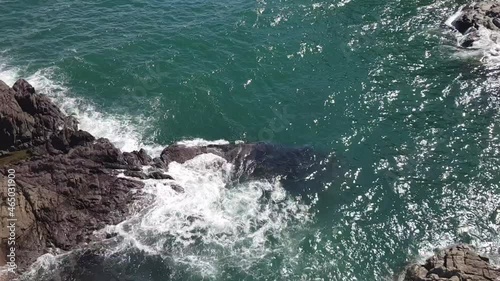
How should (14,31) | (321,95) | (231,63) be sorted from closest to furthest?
(321,95)
(231,63)
(14,31)

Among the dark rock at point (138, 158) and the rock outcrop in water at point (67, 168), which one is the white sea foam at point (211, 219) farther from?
the dark rock at point (138, 158)

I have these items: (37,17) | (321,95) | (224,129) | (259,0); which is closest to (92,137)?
(224,129)

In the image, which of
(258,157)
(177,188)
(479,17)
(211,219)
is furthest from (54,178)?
(479,17)

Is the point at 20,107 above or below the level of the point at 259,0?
below

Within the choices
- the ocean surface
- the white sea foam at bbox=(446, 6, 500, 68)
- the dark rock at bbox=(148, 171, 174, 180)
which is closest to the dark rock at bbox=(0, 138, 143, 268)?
the dark rock at bbox=(148, 171, 174, 180)

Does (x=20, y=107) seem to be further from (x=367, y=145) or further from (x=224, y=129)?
(x=367, y=145)

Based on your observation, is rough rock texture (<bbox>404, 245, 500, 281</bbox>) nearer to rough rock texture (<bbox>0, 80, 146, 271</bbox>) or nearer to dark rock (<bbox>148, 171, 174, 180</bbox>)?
dark rock (<bbox>148, 171, 174, 180</bbox>)

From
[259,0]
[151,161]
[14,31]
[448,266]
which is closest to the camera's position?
[448,266]

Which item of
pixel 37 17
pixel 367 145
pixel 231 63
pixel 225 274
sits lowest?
pixel 225 274
